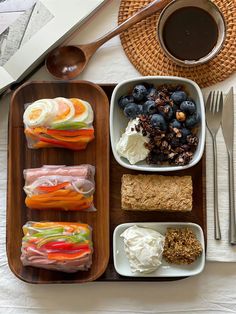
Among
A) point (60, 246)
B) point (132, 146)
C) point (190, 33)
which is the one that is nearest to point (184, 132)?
point (132, 146)

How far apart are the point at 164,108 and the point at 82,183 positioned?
8.8 inches

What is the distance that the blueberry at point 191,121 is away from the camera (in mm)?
1054

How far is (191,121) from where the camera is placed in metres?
1.05

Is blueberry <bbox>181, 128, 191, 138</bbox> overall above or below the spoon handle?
below

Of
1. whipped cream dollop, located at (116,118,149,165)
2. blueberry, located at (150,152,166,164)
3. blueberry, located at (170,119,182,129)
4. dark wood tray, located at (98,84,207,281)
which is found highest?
blueberry, located at (170,119,182,129)

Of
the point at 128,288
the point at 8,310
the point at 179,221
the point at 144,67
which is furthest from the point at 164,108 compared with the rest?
the point at 8,310

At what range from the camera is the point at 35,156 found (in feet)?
3.66

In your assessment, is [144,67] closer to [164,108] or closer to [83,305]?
[164,108]

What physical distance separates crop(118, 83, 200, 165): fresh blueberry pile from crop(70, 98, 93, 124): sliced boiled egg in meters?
0.07

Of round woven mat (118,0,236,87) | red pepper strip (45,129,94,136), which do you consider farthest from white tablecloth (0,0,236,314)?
red pepper strip (45,129,94,136)

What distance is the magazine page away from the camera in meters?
1.09

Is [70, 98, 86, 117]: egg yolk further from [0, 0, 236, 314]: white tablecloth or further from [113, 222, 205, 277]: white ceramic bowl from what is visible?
[113, 222, 205, 277]: white ceramic bowl

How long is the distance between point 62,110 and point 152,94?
0.60 ft

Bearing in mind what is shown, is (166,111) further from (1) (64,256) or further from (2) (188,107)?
(1) (64,256)
